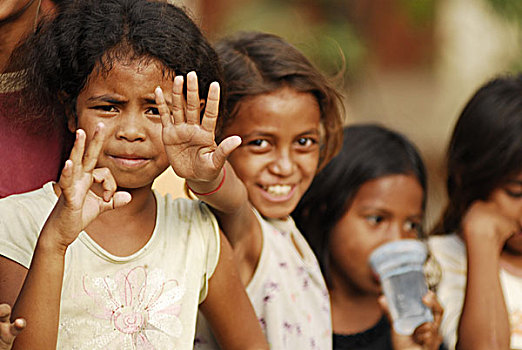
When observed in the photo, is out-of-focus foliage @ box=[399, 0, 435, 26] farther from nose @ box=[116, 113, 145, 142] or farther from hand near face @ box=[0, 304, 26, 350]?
hand near face @ box=[0, 304, 26, 350]

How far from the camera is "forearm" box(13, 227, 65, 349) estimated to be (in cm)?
164

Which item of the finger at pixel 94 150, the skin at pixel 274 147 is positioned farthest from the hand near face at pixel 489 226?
the finger at pixel 94 150

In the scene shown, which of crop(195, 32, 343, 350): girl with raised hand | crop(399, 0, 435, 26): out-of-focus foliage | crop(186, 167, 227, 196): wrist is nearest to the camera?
crop(186, 167, 227, 196): wrist

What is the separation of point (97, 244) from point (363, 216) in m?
1.41

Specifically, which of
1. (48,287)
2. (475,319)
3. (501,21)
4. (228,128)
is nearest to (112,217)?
(48,287)

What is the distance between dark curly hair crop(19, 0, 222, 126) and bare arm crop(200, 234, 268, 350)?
53 cm

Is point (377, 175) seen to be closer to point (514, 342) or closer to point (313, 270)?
point (313, 270)

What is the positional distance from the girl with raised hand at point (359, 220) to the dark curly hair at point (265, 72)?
0.45 m

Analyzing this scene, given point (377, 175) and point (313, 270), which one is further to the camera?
point (377, 175)

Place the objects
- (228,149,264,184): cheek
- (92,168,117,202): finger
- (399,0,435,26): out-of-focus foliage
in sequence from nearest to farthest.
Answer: (92,168,117,202): finger → (228,149,264,184): cheek → (399,0,435,26): out-of-focus foliage

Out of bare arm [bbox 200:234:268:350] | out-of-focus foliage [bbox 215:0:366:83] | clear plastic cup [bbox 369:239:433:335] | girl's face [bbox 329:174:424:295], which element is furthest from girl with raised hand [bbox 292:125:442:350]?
out-of-focus foliage [bbox 215:0:366:83]

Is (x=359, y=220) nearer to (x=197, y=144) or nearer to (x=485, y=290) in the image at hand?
(x=485, y=290)

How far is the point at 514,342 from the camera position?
3107mm

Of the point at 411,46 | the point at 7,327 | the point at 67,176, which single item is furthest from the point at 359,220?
the point at 411,46
